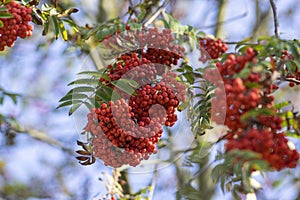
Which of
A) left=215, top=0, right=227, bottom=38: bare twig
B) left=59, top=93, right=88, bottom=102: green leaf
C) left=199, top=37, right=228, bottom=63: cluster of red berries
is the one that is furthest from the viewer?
left=215, top=0, right=227, bottom=38: bare twig

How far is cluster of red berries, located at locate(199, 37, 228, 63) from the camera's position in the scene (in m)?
3.10

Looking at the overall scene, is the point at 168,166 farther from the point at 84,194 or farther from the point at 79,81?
the point at 79,81

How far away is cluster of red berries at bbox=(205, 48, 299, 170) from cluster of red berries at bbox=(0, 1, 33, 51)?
941mm

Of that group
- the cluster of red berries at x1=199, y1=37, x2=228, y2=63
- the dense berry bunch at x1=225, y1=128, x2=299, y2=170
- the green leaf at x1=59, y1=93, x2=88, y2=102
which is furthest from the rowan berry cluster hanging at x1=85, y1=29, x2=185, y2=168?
the cluster of red berries at x1=199, y1=37, x2=228, y2=63

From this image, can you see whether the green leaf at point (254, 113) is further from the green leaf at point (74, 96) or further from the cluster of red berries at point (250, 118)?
the green leaf at point (74, 96)

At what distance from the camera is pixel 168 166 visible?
12.6ft

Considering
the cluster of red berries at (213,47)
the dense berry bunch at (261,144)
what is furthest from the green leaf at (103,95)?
the cluster of red berries at (213,47)

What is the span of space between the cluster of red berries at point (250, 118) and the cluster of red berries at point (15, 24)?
3.09 feet

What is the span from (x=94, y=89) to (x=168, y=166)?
5.72 feet

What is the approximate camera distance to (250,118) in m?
1.60

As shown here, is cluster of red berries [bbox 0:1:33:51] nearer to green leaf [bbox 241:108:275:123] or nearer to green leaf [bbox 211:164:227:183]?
green leaf [bbox 211:164:227:183]

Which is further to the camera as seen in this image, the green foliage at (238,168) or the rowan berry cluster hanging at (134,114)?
the rowan berry cluster hanging at (134,114)

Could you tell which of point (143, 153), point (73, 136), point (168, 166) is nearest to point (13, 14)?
point (143, 153)

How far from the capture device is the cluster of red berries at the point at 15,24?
2225 millimetres
